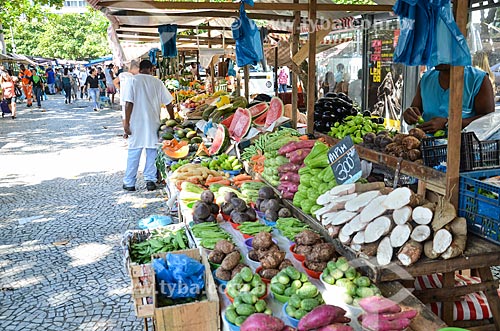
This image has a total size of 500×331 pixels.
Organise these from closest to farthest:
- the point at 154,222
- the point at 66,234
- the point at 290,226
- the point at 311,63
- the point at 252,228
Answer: the point at 290,226
the point at 252,228
the point at 154,222
the point at 311,63
the point at 66,234

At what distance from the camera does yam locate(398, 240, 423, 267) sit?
2305 mm

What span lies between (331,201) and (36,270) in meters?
3.22

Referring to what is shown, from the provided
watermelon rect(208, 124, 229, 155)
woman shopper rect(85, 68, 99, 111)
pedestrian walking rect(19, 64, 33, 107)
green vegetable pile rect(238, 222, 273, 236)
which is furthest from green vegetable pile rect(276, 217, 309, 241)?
pedestrian walking rect(19, 64, 33, 107)

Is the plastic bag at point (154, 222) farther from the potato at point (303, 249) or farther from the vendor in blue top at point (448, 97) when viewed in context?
the vendor in blue top at point (448, 97)

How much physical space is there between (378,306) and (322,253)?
2.08ft

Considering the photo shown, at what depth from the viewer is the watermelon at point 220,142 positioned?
5.86 m

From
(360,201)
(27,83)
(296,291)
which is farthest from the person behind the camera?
(27,83)

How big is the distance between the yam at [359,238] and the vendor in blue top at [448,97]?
174 centimetres

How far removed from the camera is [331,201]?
9.36ft

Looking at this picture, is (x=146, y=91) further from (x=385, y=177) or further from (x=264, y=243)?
(x=264, y=243)

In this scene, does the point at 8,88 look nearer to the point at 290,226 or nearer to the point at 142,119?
the point at 142,119

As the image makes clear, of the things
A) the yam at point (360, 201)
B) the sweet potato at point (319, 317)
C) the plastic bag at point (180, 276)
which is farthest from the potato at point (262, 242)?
the sweet potato at point (319, 317)

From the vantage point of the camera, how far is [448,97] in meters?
3.98

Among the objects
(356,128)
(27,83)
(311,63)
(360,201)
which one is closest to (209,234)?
(360,201)
